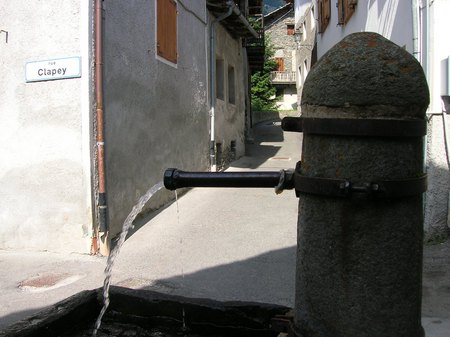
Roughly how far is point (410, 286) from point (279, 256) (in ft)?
→ 13.8

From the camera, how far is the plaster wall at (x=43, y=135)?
19.2 feet

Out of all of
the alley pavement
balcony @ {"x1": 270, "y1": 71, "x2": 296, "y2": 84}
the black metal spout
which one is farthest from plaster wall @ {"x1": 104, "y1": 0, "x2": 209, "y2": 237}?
balcony @ {"x1": 270, "y1": 71, "x2": 296, "y2": 84}

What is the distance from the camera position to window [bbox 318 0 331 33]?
13.1 m

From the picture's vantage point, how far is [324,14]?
1395cm

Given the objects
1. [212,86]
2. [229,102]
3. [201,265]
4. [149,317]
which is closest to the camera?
[149,317]

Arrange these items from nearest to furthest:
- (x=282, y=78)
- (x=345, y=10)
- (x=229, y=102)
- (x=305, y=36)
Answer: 1. (x=345, y=10)
2. (x=229, y=102)
3. (x=305, y=36)
4. (x=282, y=78)

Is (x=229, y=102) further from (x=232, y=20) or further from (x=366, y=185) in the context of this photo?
(x=366, y=185)

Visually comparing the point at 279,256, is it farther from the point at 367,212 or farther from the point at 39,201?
the point at 367,212

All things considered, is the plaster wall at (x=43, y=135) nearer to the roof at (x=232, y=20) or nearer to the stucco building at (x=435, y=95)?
the stucco building at (x=435, y=95)

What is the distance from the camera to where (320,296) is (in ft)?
5.46

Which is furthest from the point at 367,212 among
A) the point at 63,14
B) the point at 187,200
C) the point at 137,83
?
the point at 187,200

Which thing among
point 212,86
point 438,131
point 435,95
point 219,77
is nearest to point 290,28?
point 219,77

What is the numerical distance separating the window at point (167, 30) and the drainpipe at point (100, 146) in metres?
1.91

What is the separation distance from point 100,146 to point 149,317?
3463mm
